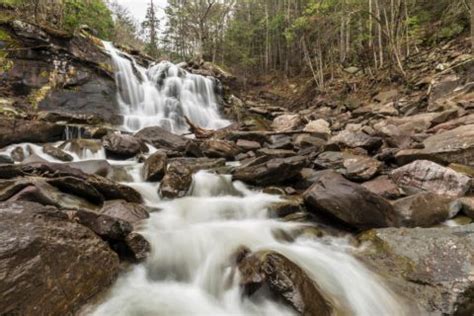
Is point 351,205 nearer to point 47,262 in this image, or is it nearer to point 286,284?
point 286,284

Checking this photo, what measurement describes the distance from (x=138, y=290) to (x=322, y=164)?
5111 mm

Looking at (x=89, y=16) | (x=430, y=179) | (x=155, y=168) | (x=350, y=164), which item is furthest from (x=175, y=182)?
(x=89, y=16)

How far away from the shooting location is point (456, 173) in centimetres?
526

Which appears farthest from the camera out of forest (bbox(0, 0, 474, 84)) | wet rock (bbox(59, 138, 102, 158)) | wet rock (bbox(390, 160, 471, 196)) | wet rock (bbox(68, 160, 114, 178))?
forest (bbox(0, 0, 474, 84))

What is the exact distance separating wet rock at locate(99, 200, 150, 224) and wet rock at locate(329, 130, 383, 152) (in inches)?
218

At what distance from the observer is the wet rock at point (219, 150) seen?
8.72 meters

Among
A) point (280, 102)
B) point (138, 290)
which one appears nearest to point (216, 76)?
point (280, 102)

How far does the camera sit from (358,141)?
8359mm

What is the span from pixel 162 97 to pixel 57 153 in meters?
7.71

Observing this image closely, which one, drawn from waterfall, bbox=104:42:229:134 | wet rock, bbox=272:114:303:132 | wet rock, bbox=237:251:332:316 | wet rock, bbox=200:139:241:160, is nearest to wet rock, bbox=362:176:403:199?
wet rock, bbox=237:251:332:316

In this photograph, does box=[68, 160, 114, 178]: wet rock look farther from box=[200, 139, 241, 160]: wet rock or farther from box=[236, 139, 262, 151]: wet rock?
box=[236, 139, 262, 151]: wet rock

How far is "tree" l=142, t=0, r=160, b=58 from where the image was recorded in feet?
103

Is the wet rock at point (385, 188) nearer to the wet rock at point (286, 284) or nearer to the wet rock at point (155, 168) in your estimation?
the wet rock at point (286, 284)

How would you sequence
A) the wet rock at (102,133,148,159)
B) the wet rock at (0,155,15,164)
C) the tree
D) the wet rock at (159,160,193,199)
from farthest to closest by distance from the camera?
1. the tree
2. the wet rock at (102,133,148,159)
3. the wet rock at (0,155,15,164)
4. the wet rock at (159,160,193,199)
